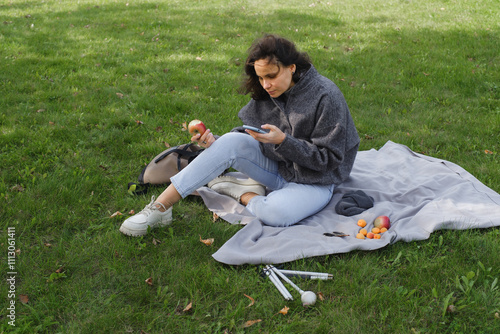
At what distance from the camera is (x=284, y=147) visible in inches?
134

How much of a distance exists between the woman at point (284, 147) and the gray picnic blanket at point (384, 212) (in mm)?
196

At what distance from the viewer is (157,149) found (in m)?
4.91

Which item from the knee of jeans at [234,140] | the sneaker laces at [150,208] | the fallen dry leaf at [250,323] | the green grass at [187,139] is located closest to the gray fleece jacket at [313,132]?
the knee of jeans at [234,140]

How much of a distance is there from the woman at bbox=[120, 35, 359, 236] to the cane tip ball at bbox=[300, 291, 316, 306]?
A: 0.88m

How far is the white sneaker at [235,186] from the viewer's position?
13.3 ft

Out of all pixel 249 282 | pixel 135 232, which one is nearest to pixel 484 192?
pixel 249 282

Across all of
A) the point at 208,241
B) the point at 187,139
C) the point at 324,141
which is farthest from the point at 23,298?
the point at 187,139

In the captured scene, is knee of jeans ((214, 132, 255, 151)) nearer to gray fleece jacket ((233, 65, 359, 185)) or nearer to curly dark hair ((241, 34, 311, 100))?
gray fleece jacket ((233, 65, 359, 185))

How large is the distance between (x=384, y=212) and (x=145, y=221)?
1976 mm

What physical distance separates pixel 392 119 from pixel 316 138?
2.69 m

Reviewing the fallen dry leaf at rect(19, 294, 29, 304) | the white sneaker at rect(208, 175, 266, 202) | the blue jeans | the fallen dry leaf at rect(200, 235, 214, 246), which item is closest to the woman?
the blue jeans

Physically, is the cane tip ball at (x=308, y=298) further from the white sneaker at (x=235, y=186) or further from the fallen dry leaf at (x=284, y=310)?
the white sneaker at (x=235, y=186)

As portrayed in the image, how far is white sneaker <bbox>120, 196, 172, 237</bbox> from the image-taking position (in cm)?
342

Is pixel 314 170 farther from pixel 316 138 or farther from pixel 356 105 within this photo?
pixel 356 105
